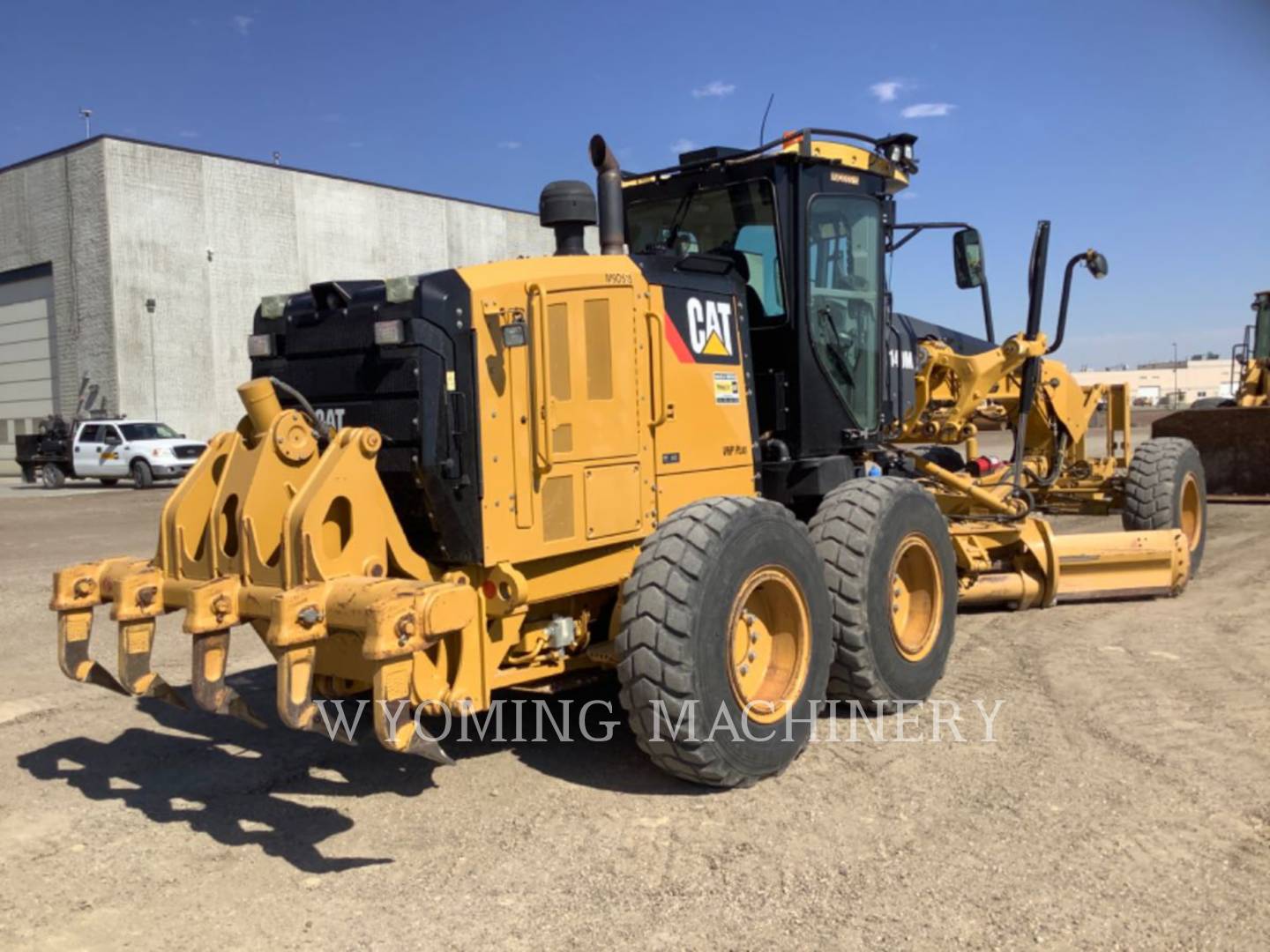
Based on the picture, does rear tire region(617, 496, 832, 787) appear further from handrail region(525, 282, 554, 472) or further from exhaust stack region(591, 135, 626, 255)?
exhaust stack region(591, 135, 626, 255)

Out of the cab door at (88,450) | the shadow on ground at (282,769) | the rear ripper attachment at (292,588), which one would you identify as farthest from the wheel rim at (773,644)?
the cab door at (88,450)

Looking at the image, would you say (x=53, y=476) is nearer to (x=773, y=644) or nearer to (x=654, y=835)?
(x=773, y=644)

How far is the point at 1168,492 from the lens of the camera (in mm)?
9453

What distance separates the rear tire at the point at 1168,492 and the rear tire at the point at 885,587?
4.29 meters

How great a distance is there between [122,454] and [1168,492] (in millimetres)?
23652

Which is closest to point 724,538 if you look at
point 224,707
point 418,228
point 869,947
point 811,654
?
point 811,654

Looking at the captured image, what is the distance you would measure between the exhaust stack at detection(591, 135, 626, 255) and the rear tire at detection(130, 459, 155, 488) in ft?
76.8

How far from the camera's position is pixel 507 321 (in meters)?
4.41

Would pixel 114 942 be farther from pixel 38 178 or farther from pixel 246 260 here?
pixel 38 178

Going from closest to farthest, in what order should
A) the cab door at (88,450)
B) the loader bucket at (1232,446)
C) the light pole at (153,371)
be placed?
1. the loader bucket at (1232,446)
2. the cab door at (88,450)
3. the light pole at (153,371)

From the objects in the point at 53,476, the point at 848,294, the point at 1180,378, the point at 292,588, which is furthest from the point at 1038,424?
the point at 1180,378

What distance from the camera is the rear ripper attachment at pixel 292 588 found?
3.79 meters

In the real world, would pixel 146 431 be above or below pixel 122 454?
above

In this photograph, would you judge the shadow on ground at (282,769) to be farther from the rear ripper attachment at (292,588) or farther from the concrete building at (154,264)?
the concrete building at (154,264)
